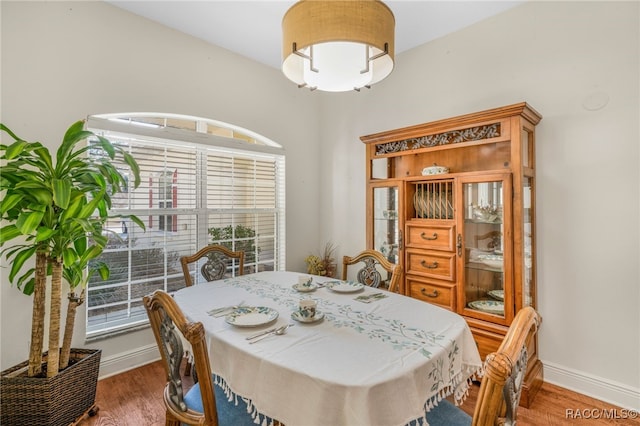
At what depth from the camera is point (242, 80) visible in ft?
10.7

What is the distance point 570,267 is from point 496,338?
0.75 m

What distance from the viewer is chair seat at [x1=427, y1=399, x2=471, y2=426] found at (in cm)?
121

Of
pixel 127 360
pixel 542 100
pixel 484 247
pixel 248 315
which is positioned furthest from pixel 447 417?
pixel 127 360

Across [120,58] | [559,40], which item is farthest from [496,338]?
[120,58]

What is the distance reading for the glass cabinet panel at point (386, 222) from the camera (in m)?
2.84

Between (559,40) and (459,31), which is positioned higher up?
(459,31)

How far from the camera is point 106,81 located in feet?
8.02

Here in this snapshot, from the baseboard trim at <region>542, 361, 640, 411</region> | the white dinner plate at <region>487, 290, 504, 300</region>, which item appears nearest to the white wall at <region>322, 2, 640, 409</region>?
the baseboard trim at <region>542, 361, 640, 411</region>

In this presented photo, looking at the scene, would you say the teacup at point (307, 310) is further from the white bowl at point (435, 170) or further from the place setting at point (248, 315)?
the white bowl at point (435, 170)

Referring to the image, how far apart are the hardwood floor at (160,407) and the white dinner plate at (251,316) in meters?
1.01

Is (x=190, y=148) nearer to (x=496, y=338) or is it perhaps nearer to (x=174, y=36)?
(x=174, y=36)

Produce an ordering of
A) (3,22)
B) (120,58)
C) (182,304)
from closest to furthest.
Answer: (182,304) < (3,22) < (120,58)

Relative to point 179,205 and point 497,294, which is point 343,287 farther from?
point 179,205

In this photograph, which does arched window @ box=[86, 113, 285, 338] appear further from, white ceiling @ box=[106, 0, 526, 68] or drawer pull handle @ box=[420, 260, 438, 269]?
drawer pull handle @ box=[420, 260, 438, 269]
